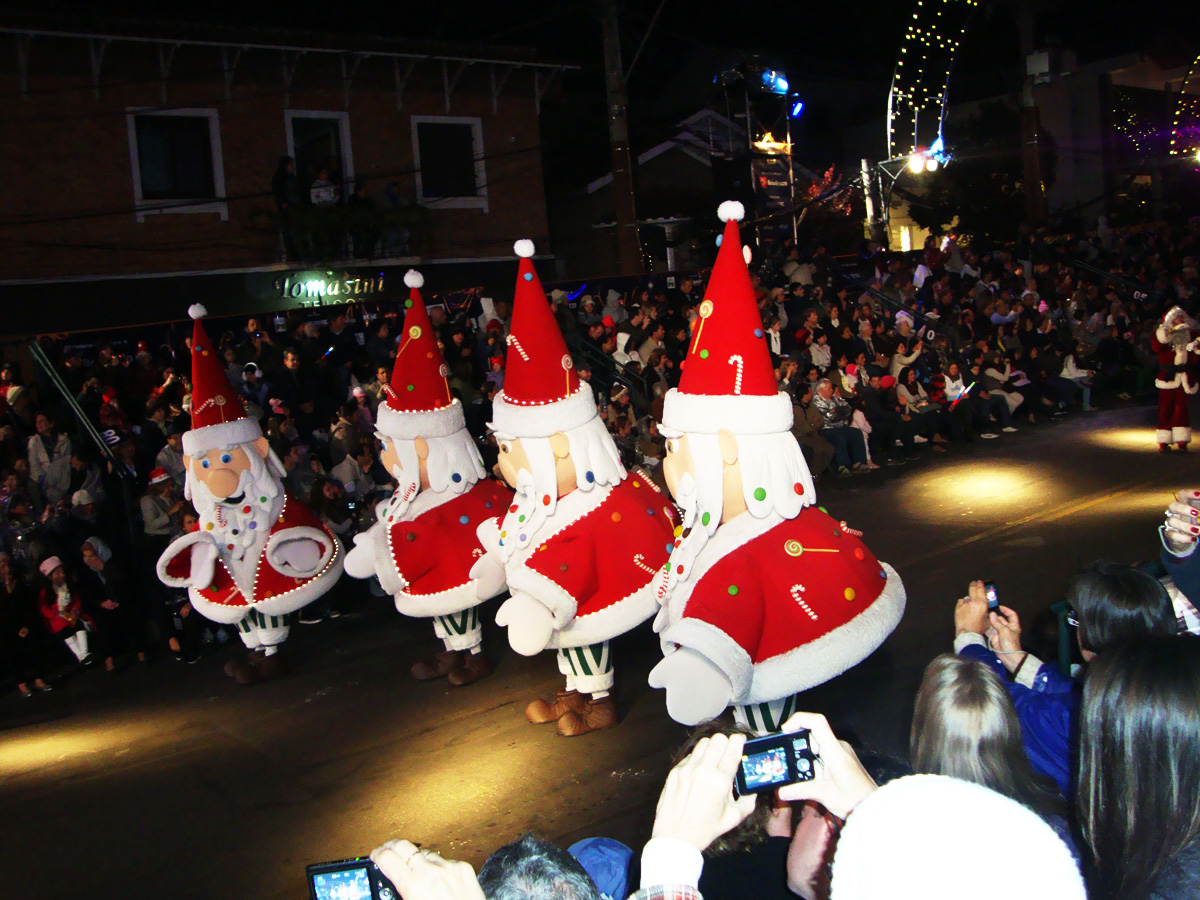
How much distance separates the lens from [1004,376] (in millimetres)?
12312

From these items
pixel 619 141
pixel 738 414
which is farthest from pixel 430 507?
pixel 619 141

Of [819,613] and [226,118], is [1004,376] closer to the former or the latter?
[819,613]

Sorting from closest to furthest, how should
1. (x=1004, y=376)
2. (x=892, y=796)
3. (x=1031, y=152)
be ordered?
1. (x=892, y=796)
2. (x=1004, y=376)
3. (x=1031, y=152)

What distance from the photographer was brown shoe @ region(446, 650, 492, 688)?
5957 millimetres

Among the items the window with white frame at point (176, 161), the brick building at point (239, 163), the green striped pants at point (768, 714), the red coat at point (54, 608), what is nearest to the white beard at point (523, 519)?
the green striped pants at point (768, 714)

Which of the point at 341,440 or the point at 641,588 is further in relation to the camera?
the point at 341,440

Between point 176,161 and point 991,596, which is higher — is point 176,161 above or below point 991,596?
above

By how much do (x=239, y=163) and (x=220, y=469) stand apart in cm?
950

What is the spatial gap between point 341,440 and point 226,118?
7580mm

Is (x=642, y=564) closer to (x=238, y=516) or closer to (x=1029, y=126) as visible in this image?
(x=238, y=516)

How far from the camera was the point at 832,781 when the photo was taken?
6.59 feet

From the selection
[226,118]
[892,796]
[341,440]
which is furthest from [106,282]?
[892,796]

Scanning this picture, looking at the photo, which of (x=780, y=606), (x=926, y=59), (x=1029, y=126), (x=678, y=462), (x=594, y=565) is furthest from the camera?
(x=926, y=59)

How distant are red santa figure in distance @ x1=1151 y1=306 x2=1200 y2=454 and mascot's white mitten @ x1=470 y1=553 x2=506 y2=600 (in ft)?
23.8
